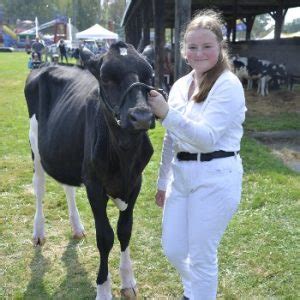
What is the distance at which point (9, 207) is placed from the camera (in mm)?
5078

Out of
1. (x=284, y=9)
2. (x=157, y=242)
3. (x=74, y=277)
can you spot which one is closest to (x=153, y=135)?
(x=157, y=242)

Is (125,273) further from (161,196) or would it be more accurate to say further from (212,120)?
(212,120)

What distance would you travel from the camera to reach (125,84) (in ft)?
7.54

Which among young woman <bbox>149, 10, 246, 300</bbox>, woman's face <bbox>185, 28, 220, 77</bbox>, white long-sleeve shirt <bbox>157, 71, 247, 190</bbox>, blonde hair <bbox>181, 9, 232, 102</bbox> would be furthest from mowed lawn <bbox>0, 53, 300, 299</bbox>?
woman's face <bbox>185, 28, 220, 77</bbox>

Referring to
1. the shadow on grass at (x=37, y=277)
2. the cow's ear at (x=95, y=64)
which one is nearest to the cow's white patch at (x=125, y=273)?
the shadow on grass at (x=37, y=277)

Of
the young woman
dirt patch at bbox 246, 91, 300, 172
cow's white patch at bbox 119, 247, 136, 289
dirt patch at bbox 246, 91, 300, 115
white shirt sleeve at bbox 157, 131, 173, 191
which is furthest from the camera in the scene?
dirt patch at bbox 246, 91, 300, 115

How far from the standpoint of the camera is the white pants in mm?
2408

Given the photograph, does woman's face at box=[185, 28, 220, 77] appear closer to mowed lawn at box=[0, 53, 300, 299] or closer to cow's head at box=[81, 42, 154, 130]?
cow's head at box=[81, 42, 154, 130]

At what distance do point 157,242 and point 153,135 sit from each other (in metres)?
3.97

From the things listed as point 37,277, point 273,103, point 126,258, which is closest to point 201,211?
point 126,258

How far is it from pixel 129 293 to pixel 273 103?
955 cm

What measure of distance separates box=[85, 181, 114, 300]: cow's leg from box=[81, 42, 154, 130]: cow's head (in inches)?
A: 30.9

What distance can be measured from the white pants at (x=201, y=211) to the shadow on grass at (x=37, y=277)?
1.32m

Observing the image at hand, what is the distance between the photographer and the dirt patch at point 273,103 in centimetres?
1075
